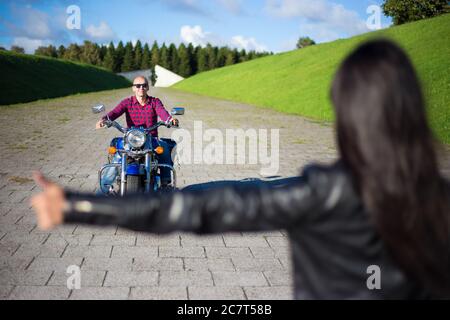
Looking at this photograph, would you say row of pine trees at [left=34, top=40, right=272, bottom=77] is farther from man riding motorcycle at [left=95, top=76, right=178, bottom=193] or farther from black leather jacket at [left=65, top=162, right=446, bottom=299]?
black leather jacket at [left=65, top=162, right=446, bottom=299]

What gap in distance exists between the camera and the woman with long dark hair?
1.24 m

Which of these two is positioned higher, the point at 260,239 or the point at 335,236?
the point at 335,236

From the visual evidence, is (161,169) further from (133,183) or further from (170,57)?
(170,57)

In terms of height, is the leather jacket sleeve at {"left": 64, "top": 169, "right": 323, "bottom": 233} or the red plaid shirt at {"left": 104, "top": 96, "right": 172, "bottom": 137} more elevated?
the red plaid shirt at {"left": 104, "top": 96, "right": 172, "bottom": 137}

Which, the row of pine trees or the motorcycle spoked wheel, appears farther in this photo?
the row of pine trees

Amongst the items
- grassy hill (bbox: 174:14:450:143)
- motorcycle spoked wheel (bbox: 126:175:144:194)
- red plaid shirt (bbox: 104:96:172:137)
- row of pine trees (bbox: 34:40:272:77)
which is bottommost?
motorcycle spoked wheel (bbox: 126:175:144:194)

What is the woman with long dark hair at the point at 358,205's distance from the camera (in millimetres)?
1238

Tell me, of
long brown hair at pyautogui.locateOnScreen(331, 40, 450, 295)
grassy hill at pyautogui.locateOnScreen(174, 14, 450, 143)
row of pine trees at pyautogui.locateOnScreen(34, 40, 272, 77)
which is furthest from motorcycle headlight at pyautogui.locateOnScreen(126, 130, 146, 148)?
row of pine trees at pyautogui.locateOnScreen(34, 40, 272, 77)

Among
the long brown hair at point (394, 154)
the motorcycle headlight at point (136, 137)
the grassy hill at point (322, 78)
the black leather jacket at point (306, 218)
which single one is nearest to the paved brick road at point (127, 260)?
the motorcycle headlight at point (136, 137)

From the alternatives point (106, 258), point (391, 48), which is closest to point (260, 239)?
point (106, 258)

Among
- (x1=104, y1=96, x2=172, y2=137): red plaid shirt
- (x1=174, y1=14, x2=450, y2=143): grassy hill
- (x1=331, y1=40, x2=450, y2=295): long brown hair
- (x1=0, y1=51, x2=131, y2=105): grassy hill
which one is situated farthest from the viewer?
(x1=0, y1=51, x2=131, y2=105): grassy hill

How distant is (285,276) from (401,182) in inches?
111
